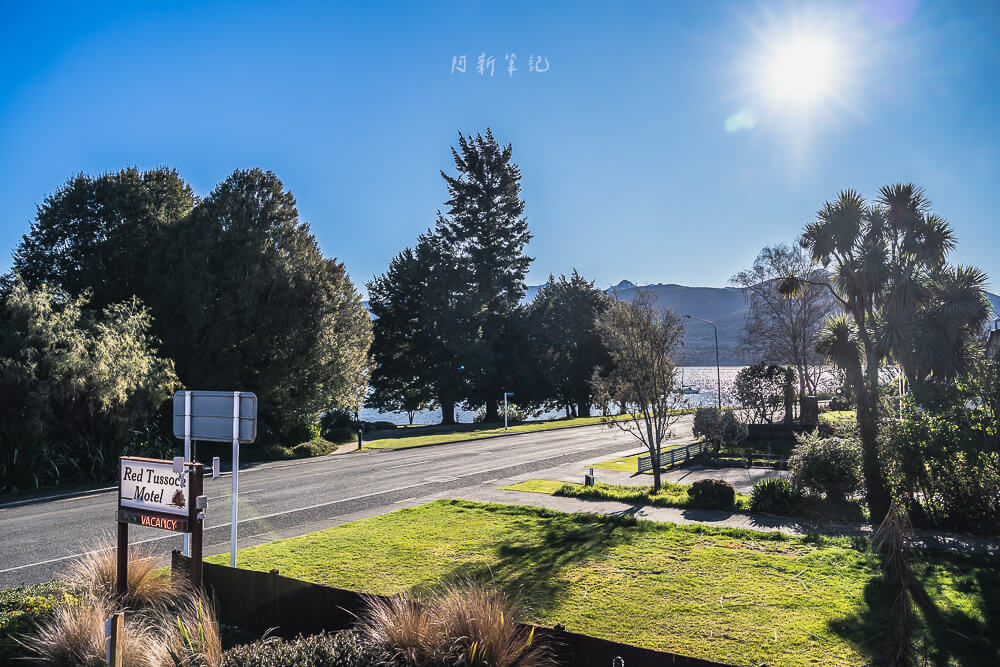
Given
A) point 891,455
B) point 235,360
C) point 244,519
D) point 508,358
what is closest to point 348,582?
point 244,519

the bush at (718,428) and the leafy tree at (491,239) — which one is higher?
the leafy tree at (491,239)

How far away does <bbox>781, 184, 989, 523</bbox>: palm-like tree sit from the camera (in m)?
14.7

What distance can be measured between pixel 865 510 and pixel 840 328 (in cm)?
643

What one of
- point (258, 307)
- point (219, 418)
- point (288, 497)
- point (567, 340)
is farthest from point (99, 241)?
point (567, 340)

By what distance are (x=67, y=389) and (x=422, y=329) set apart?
33.6m

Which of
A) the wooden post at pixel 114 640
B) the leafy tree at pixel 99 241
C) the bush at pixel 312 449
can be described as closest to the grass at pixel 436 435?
the bush at pixel 312 449

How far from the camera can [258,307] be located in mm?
29156

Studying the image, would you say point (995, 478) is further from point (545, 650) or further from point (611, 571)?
point (545, 650)

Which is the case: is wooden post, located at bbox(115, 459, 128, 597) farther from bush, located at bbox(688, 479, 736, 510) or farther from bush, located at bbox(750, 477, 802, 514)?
bush, located at bbox(750, 477, 802, 514)

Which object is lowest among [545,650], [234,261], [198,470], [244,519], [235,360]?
[244,519]

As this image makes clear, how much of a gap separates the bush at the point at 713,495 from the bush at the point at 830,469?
4.90ft

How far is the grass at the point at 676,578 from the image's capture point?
6754mm

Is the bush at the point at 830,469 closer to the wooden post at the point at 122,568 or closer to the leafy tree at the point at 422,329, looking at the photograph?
the wooden post at the point at 122,568

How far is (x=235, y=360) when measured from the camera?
Answer: 28406 mm
